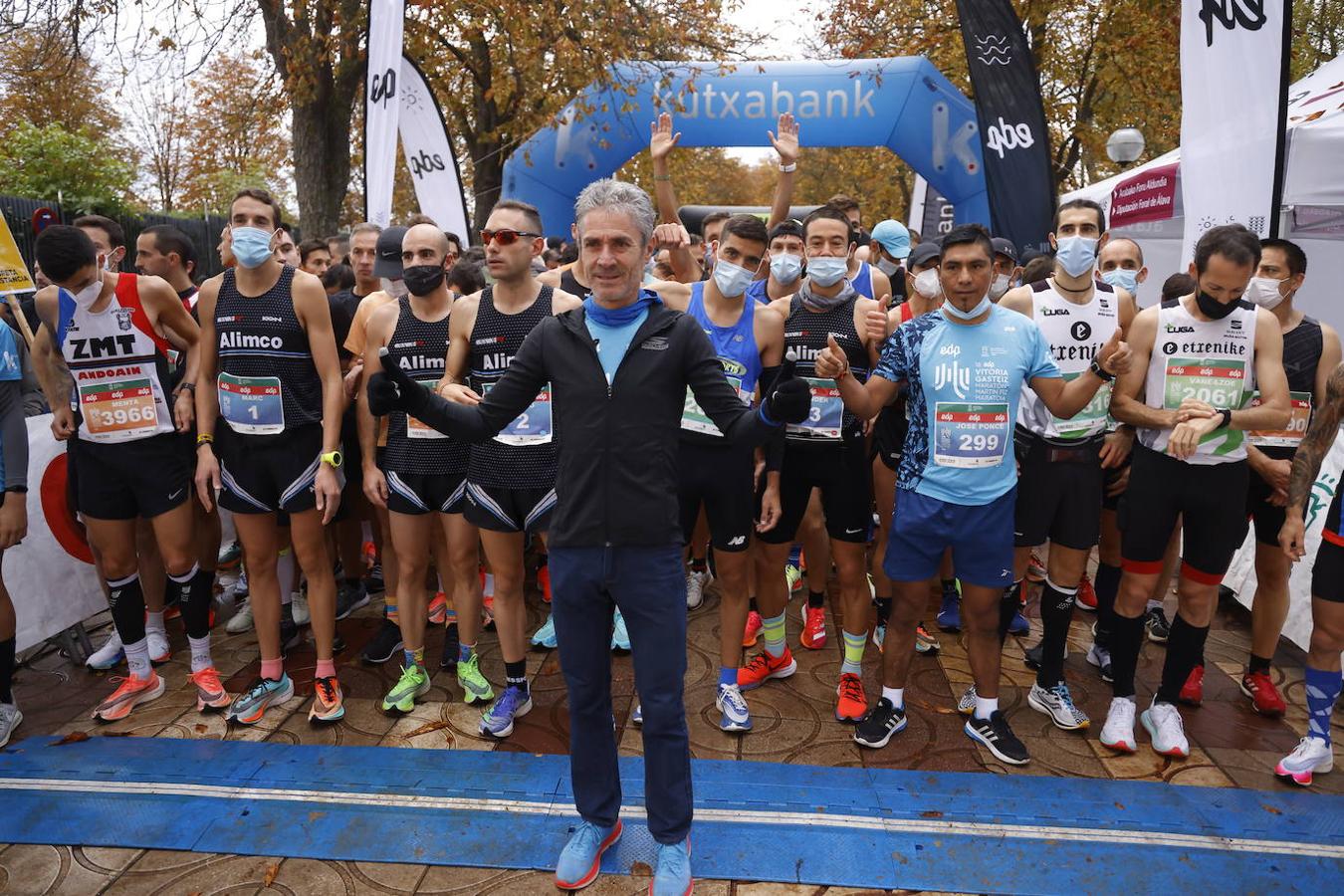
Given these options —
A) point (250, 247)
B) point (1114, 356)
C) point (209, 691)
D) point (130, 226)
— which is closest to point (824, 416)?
point (1114, 356)

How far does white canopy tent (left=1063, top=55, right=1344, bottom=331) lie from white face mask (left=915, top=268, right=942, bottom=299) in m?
1.86

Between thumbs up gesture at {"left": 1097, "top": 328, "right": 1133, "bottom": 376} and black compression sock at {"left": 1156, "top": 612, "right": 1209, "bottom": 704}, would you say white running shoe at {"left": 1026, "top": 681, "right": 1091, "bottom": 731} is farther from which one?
thumbs up gesture at {"left": 1097, "top": 328, "right": 1133, "bottom": 376}

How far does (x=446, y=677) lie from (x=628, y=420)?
7.94ft

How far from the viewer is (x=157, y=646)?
4.55 m

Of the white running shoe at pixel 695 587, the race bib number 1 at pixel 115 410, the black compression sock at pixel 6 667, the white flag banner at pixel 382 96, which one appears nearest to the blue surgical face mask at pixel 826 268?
the white running shoe at pixel 695 587

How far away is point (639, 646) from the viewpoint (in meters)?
2.74

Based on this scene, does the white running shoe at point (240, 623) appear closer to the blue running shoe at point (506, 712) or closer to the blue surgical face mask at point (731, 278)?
the blue running shoe at point (506, 712)

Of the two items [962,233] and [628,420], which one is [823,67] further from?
[628,420]

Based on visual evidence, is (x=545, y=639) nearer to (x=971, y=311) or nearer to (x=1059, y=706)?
(x=1059, y=706)

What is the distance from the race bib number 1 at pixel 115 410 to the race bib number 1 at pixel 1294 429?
17.2 feet

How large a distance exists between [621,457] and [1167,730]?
9.46ft

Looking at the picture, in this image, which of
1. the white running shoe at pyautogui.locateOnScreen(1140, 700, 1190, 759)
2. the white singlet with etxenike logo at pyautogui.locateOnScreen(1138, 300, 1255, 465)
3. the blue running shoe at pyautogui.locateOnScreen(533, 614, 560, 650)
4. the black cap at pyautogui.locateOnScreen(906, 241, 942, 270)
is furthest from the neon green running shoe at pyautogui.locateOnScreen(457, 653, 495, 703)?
the black cap at pyautogui.locateOnScreen(906, 241, 942, 270)

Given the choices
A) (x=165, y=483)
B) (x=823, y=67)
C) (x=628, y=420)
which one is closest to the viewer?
(x=628, y=420)

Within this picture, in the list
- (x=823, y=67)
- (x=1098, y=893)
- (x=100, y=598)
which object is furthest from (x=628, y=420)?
(x=823, y=67)
